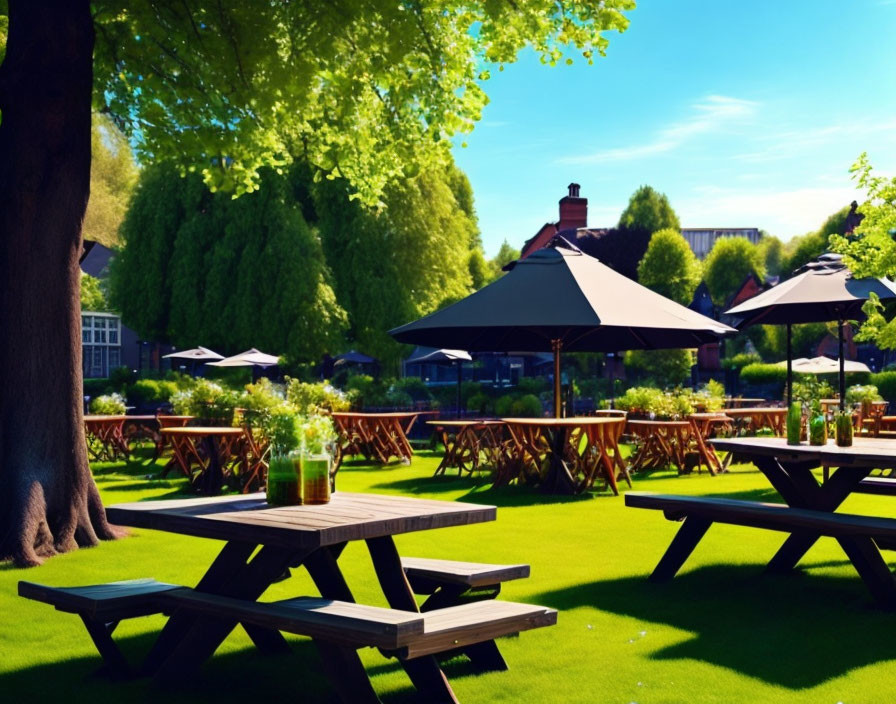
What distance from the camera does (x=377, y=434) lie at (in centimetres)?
1861

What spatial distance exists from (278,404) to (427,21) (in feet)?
19.5

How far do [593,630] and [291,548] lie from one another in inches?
87.9

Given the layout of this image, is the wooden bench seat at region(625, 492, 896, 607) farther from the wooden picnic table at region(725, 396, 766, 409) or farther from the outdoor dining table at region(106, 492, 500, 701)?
the wooden picnic table at region(725, 396, 766, 409)

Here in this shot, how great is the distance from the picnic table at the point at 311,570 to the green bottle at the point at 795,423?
3.29 metres

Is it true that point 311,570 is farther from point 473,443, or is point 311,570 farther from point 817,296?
point 473,443

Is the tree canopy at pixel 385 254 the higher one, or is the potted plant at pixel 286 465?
the tree canopy at pixel 385 254

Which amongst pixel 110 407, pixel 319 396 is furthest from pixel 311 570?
pixel 110 407

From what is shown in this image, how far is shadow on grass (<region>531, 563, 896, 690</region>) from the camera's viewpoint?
18.0ft

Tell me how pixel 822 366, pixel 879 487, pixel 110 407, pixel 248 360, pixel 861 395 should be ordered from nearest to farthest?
pixel 879 487 → pixel 110 407 → pixel 861 395 → pixel 248 360 → pixel 822 366

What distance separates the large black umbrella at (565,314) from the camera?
39.0 ft

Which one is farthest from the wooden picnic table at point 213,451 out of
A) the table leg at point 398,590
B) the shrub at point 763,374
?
the shrub at point 763,374

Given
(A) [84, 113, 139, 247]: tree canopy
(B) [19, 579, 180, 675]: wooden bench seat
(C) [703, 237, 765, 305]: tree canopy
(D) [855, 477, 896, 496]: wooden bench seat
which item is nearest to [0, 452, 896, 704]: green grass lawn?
(B) [19, 579, 180, 675]: wooden bench seat

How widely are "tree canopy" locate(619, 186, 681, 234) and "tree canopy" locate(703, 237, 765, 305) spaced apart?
426cm

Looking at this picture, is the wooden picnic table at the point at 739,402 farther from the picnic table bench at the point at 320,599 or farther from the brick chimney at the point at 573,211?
the brick chimney at the point at 573,211
